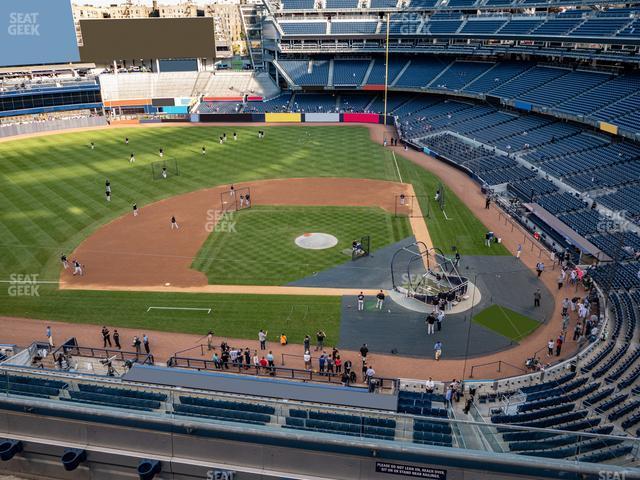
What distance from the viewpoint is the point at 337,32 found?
3307 inches

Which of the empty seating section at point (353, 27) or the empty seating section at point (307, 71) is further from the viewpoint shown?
the empty seating section at point (307, 71)

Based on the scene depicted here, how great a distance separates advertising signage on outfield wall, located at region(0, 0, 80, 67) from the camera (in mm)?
76750

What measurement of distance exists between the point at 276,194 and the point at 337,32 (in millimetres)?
48049

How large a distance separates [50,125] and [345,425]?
2994 inches

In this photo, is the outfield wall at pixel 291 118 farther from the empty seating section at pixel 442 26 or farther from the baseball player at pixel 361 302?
the baseball player at pixel 361 302

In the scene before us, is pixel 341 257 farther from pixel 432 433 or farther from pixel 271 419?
pixel 432 433

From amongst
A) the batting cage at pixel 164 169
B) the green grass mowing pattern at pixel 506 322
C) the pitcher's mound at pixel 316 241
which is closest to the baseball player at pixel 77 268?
the pitcher's mound at pixel 316 241

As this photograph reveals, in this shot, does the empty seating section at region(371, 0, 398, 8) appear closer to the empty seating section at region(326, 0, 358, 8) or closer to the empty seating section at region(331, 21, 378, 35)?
the empty seating section at region(326, 0, 358, 8)

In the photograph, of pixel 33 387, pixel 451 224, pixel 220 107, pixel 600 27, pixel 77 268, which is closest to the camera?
pixel 33 387

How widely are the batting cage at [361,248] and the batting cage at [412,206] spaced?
7.08m

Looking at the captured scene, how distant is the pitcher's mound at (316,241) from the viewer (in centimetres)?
3578

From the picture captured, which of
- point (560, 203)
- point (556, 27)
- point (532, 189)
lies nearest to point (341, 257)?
point (560, 203)

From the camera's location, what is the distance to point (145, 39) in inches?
3469

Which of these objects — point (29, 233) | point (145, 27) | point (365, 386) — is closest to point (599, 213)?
point (365, 386)
